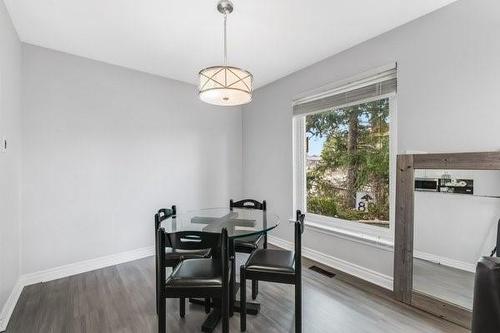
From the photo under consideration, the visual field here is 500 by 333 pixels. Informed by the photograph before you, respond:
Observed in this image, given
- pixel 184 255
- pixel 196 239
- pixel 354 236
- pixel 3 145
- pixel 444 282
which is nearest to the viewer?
pixel 196 239

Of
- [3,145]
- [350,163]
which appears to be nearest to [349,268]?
[350,163]

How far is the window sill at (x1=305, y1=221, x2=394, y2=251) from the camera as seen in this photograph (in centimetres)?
249

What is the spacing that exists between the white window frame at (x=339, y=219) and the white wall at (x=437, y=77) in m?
0.11

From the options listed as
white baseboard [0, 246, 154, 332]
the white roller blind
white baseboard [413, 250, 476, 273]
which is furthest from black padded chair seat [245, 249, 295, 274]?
white baseboard [0, 246, 154, 332]

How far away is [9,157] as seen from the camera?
6.98 ft

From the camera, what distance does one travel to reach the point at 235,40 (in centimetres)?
258

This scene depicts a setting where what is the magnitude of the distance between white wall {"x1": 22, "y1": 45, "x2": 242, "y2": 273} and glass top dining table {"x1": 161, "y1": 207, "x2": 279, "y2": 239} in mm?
1041

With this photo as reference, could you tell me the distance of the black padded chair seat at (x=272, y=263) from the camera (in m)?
1.80

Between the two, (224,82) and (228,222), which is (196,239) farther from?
(224,82)

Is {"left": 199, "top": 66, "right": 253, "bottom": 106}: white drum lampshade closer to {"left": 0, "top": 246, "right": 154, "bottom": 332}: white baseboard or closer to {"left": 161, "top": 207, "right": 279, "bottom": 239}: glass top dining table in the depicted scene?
{"left": 161, "top": 207, "right": 279, "bottom": 239}: glass top dining table

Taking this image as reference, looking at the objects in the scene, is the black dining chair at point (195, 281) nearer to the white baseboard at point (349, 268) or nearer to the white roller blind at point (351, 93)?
the white baseboard at point (349, 268)

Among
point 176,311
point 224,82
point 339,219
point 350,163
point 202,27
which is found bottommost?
point 176,311

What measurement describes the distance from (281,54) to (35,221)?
126 inches

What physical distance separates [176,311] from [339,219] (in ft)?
6.60
